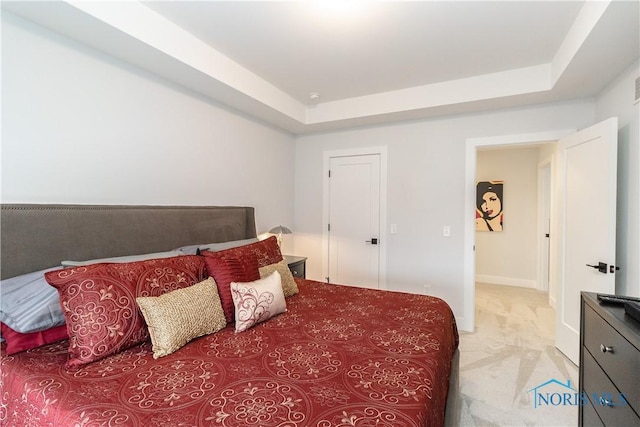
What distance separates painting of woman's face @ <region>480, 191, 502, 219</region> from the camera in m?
5.45

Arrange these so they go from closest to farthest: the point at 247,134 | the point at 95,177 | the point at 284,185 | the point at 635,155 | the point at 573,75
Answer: the point at 95,177, the point at 635,155, the point at 573,75, the point at 247,134, the point at 284,185

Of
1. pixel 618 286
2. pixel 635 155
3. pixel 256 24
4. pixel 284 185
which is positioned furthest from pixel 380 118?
pixel 618 286

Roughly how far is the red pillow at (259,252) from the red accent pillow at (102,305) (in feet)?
1.66

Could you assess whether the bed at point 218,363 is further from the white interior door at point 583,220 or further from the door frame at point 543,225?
the door frame at point 543,225

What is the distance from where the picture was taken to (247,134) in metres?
3.38

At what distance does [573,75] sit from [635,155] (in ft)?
2.45

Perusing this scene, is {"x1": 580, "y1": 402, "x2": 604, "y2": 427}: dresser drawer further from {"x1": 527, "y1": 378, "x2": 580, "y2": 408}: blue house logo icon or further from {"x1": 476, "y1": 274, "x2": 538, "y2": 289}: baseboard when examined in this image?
{"x1": 476, "y1": 274, "x2": 538, "y2": 289}: baseboard

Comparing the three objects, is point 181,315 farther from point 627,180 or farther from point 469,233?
point 627,180

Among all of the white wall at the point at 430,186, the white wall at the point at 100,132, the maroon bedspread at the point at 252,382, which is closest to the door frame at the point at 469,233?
the white wall at the point at 430,186

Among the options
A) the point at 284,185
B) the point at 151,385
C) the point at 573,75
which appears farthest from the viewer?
the point at 284,185

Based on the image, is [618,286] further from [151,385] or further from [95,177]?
[95,177]

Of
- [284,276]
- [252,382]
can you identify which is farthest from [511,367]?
[252,382]

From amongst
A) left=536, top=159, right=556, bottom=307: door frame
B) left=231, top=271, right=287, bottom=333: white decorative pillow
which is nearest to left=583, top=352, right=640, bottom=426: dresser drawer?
left=231, top=271, right=287, bottom=333: white decorative pillow

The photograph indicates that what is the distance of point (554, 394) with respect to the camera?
7.19 feet
